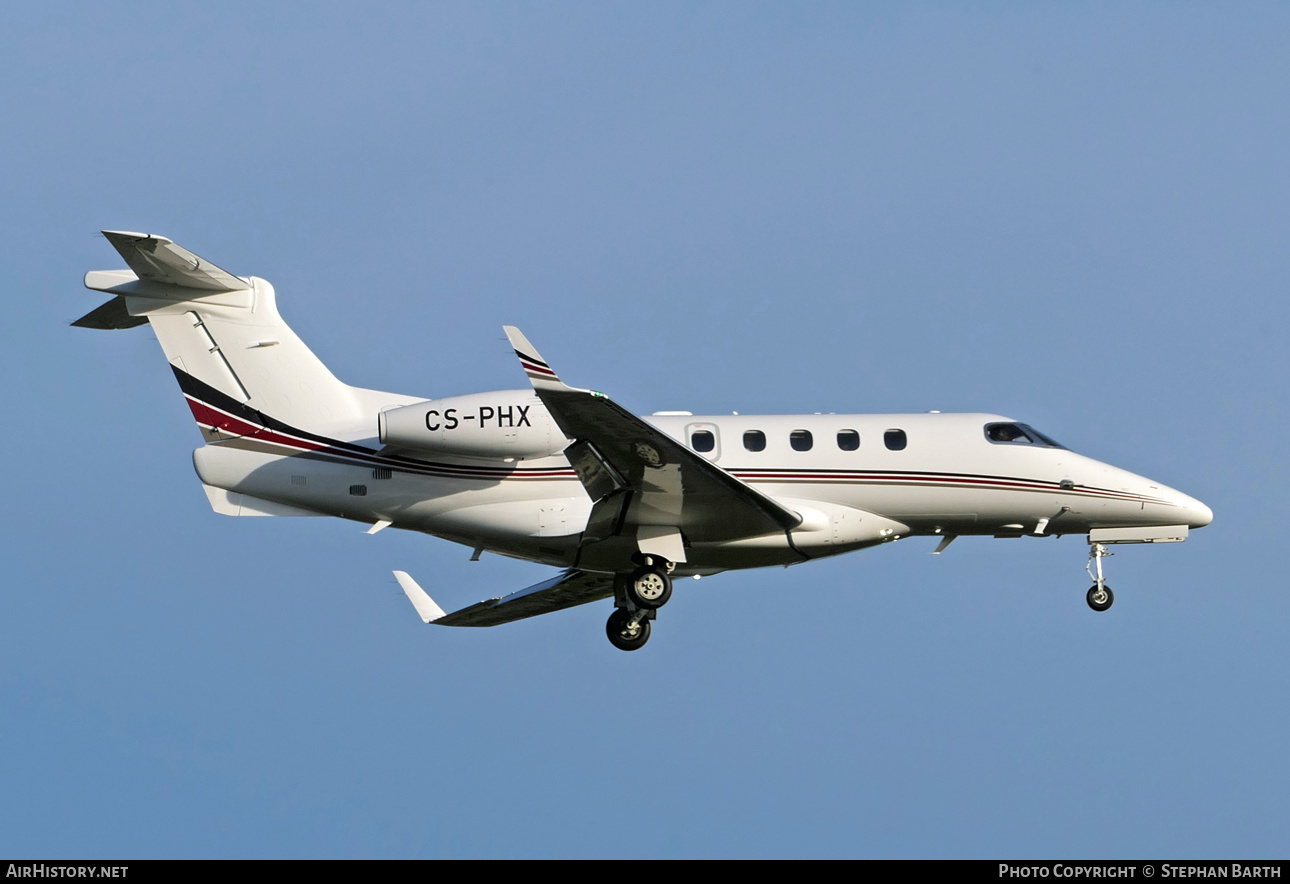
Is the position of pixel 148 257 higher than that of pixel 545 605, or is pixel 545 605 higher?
pixel 148 257

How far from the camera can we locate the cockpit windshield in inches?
925

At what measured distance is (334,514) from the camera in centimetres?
2223

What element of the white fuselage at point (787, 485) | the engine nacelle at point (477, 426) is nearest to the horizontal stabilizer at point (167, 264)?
the white fuselage at point (787, 485)

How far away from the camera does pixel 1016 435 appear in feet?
77.5

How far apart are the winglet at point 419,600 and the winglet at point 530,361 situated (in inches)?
323

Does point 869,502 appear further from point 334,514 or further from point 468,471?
point 334,514

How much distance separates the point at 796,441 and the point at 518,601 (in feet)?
18.5

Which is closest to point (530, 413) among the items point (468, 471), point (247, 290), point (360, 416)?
point (468, 471)

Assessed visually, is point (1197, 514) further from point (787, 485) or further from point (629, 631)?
point (629, 631)

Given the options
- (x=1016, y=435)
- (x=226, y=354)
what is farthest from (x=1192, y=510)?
(x=226, y=354)

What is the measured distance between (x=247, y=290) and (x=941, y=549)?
417 inches

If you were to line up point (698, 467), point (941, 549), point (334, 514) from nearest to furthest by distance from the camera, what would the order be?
point (698, 467)
point (334, 514)
point (941, 549)

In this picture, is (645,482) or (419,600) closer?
(645,482)

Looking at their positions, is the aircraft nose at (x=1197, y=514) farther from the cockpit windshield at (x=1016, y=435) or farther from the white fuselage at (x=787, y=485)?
the cockpit windshield at (x=1016, y=435)
